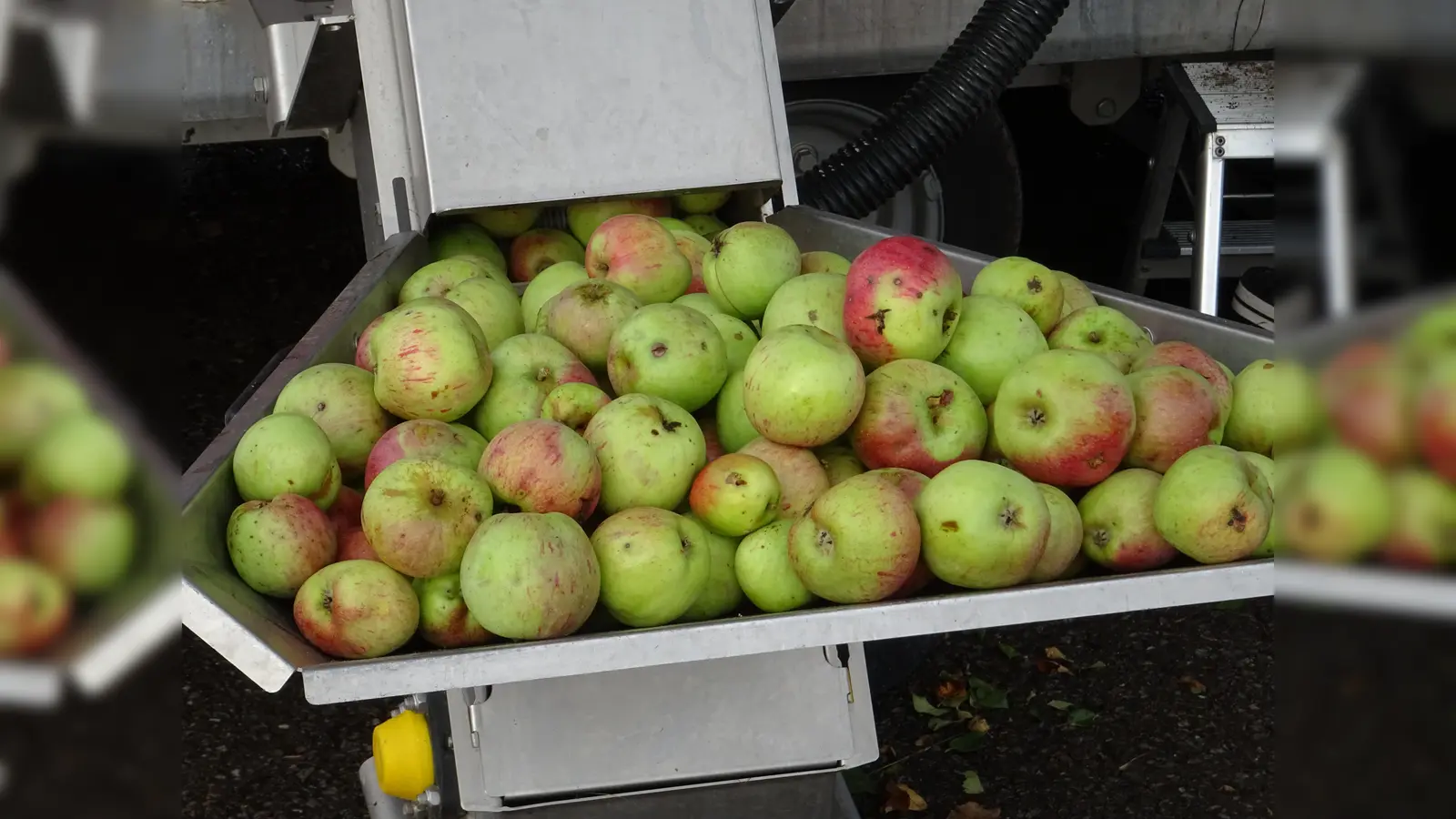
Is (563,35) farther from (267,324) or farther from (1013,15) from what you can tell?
(267,324)

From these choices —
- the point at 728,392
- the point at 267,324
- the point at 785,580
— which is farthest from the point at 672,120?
the point at 267,324

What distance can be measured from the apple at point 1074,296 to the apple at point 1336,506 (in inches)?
63.1

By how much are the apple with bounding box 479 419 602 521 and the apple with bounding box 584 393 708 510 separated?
1.2 inches

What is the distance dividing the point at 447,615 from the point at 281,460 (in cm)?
26

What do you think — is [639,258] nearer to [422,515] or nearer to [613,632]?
[422,515]

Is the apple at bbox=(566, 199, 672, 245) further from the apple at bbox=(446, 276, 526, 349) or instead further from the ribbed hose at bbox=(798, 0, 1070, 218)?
the ribbed hose at bbox=(798, 0, 1070, 218)

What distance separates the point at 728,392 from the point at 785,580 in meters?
0.35

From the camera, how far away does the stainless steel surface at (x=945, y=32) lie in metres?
3.33

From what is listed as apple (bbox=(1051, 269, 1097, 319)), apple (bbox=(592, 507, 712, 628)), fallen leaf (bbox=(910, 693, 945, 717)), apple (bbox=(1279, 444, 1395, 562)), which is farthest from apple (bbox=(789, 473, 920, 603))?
fallen leaf (bbox=(910, 693, 945, 717))

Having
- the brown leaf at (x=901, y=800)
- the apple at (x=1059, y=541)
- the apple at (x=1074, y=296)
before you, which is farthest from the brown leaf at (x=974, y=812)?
the apple at (x=1059, y=541)

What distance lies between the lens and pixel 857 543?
126cm

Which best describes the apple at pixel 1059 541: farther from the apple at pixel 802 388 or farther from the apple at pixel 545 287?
the apple at pixel 545 287

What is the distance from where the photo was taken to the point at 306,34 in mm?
2092

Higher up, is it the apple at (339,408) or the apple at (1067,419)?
the apple at (339,408)
